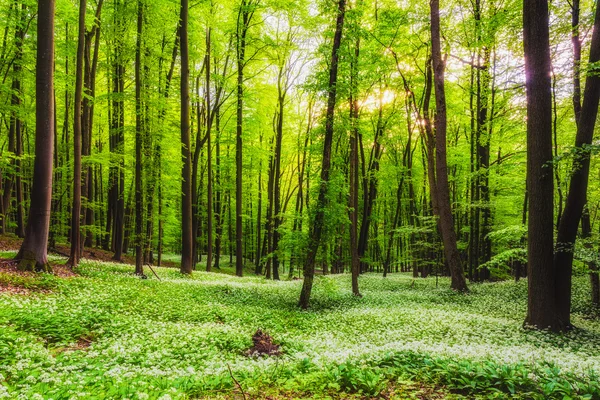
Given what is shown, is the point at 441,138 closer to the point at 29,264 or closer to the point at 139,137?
the point at 139,137

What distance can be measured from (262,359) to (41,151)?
410 inches

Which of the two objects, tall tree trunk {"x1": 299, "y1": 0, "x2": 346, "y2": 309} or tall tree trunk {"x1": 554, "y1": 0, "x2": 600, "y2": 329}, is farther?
tall tree trunk {"x1": 299, "y1": 0, "x2": 346, "y2": 309}

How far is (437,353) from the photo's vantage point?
7.19 metres

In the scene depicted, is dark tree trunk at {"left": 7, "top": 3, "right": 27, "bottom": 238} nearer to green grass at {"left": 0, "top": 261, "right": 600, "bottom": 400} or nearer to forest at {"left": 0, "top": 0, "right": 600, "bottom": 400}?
forest at {"left": 0, "top": 0, "right": 600, "bottom": 400}

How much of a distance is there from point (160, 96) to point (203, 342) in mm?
13979

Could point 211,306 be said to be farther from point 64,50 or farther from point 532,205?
point 64,50

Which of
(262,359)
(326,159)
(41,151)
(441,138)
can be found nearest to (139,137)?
(41,151)

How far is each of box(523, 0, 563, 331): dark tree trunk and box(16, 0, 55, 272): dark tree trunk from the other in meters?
15.7

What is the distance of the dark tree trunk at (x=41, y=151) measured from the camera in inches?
443

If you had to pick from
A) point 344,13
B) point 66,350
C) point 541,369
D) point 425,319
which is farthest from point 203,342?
point 344,13

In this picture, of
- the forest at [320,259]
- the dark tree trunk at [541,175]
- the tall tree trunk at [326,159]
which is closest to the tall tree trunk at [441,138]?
the forest at [320,259]

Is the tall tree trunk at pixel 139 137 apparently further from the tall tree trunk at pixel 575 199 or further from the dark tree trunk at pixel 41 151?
the tall tree trunk at pixel 575 199

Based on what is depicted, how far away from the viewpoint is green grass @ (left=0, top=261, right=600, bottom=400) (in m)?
5.19

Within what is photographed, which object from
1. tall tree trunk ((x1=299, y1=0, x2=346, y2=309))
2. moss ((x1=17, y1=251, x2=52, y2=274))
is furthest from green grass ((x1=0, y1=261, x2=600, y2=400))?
tall tree trunk ((x1=299, y1=0, x2=346, y2=309))
